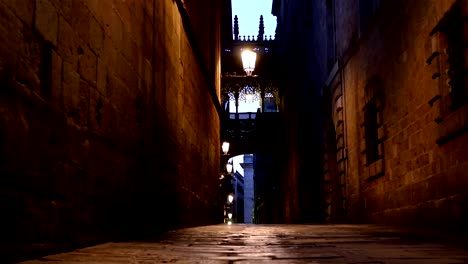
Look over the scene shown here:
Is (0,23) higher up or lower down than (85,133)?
higher up

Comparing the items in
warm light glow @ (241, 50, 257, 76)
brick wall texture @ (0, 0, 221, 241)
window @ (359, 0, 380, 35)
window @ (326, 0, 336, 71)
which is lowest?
brick wall texture @ (0, 0, 221, 241)

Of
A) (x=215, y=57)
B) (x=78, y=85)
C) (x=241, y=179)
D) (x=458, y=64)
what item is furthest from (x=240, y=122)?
(x=241, y=179)

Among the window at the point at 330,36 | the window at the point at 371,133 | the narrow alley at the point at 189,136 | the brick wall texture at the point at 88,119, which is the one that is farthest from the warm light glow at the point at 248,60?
the brick wall texture at the point at 88,119

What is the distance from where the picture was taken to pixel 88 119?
13.7 ft

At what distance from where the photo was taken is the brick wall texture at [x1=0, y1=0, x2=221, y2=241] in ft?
9.82

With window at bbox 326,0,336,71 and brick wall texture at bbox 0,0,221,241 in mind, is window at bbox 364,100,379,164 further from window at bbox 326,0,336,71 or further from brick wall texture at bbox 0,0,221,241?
brick wall texture at bbox 0,0,221,241

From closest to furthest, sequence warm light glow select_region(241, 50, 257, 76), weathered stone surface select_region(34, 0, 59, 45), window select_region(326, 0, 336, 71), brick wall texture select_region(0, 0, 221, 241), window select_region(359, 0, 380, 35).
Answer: brick wall texture select_region(0, 0, 221, 241)
weathered stone surface select_region(34, 0, 59, 45)
window select_region(359, 0, 380, 35)
warm light glow select_region(241, 50, 257, 76)
window select_region(326, 0, 336, 71)

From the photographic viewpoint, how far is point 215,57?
51.1 ft

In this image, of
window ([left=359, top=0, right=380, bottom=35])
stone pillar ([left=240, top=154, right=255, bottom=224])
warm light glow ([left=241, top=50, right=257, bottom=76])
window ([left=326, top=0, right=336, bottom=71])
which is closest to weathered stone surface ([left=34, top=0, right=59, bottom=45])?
window ([left=359, top=0, right=380, bottom=35])

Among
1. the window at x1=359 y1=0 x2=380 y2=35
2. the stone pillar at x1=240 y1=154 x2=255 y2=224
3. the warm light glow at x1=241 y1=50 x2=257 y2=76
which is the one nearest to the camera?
the window at x1=359 y1=0 x2=380 y2=35

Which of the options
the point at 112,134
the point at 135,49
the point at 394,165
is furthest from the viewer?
the point at 394,165

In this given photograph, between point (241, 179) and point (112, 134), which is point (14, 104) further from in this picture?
point (241, 179)

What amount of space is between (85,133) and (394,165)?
25.9ft

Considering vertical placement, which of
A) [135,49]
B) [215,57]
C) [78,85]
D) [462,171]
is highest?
[215,57]
